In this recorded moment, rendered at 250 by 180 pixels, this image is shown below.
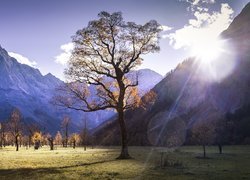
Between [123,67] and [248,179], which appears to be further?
[123,67]

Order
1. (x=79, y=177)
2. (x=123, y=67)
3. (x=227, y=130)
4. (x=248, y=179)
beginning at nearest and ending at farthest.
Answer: (x=248, y=179)
(x=79, y=177)
(x=123, y=67)
(x=227, y=130)

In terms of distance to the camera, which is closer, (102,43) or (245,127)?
(102,43)

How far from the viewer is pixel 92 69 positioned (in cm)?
5428

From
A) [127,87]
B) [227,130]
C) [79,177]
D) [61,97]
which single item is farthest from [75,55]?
[227,130]

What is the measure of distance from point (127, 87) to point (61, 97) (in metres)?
11.4

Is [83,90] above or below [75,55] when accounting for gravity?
below

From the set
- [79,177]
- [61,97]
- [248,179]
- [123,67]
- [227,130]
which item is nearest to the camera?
[248,179]

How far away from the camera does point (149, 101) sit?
57.6m

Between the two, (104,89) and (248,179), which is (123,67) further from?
(248,179)

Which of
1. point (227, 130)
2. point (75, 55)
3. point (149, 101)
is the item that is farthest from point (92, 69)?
point (227, 130)

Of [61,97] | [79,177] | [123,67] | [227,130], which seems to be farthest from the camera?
[227,130]

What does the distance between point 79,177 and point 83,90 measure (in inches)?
1018

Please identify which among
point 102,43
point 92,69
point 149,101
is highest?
point 102,43

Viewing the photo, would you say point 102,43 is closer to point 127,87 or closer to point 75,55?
A: point 75,55
